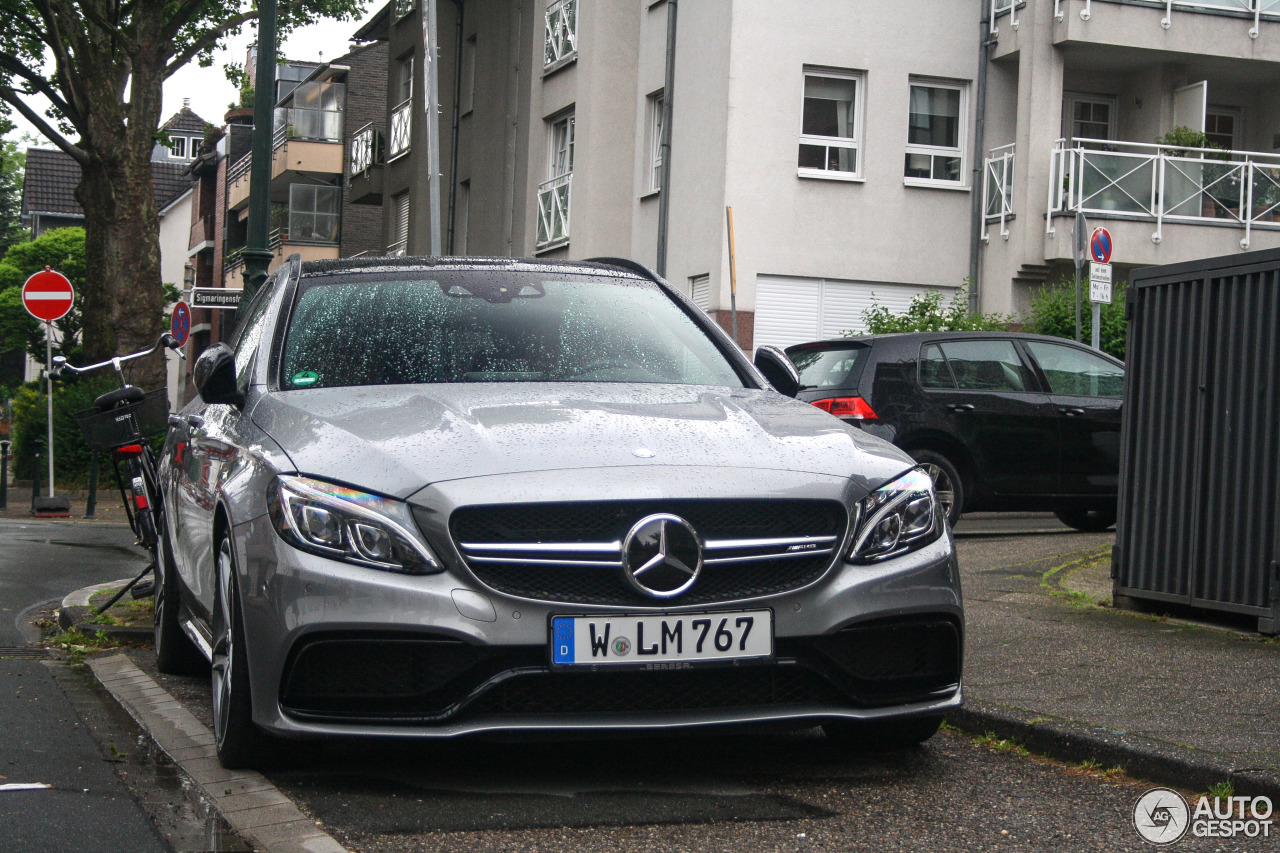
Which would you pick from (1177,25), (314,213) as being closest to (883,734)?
(1177,25)

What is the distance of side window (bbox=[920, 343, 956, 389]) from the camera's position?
1329 centimetres

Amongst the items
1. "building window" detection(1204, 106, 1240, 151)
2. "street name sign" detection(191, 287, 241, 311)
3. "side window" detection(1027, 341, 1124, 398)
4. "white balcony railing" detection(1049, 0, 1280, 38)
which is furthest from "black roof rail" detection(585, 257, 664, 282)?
"building window" detection(1204, 106, 1240, 151)

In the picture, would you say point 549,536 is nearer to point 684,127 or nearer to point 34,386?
point 684,127

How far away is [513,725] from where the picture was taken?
4363 mm

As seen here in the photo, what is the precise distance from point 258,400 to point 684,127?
69.2ft

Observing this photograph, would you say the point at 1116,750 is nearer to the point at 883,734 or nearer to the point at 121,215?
the point at 883,734

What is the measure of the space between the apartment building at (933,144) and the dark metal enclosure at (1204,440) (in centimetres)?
1583

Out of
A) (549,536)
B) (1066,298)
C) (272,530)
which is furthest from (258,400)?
(1066,298)

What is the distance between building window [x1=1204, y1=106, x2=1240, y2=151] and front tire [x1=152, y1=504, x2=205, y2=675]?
2415 cm

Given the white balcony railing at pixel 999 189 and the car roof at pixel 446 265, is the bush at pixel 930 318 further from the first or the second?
the car roof at pixel 446 265

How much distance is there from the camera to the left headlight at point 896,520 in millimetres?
4652

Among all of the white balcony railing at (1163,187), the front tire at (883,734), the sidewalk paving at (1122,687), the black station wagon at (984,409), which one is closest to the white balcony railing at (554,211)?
the white balcony railing at (1163,187)

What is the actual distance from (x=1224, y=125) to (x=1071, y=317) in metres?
7.87

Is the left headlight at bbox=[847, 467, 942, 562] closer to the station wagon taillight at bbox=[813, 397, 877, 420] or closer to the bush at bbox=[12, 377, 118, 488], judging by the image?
the station wagon taillight at bbox=[813, 397, 877, 420]
